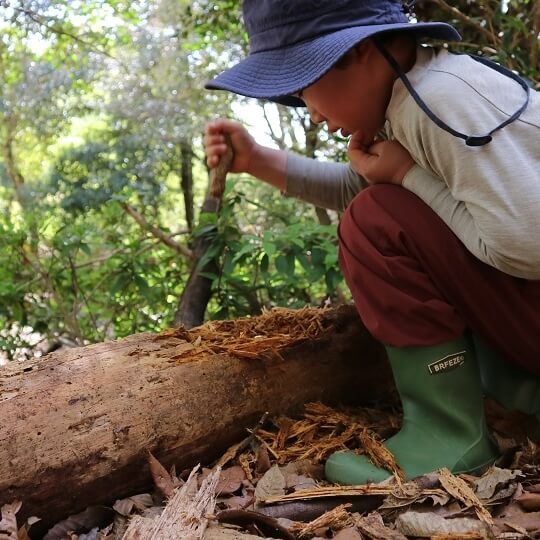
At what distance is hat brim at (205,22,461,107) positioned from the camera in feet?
3.84

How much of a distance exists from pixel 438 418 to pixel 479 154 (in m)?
0.56

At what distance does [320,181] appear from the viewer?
6.12 ft

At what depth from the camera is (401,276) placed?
1.29 m

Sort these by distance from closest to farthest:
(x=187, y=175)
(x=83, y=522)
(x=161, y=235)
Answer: (x=83, y=522), (x=161, y=235), (x=187, y=175)

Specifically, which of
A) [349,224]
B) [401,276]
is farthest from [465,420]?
[349,224]

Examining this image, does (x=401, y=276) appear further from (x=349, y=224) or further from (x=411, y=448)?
(x=411, y=448)

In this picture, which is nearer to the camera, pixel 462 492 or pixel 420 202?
pixel 462 492

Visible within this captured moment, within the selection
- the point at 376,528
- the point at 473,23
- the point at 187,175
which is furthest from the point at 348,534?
the point at 187,175

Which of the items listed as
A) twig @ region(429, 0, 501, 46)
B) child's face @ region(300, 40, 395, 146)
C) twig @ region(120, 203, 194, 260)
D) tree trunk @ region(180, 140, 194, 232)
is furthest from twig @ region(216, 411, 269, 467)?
tree trunk @ region(180, 140, 194, 232)

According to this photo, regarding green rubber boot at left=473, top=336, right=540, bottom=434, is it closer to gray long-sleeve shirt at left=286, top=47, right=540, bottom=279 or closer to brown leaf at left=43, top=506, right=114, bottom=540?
gray long-sleeve shirt at left=286, top=47, right=540, bottom=279

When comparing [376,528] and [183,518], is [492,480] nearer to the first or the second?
[376,528]

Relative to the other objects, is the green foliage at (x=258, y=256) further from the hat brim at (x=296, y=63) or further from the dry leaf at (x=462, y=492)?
the dry leaf at (x=462, y=492)

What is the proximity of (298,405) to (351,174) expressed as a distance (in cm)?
73

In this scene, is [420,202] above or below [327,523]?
above
